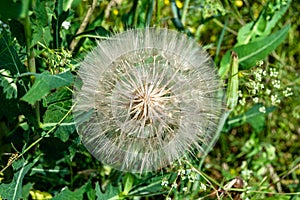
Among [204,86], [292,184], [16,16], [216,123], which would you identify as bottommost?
[292,184]

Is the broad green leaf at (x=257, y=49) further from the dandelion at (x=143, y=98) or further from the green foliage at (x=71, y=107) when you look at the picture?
the dandelion at (x=143, y=98)

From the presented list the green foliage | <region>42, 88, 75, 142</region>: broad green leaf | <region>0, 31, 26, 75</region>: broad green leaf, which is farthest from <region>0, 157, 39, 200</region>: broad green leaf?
<region>0, 31, 26, 75</region>: broad green leaf

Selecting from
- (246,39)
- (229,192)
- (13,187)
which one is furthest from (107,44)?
(246,39)

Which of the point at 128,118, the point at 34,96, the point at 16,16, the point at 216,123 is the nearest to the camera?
the point at 16,16

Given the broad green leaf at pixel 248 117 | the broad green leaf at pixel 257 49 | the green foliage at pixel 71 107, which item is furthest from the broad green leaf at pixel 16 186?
the broad green leaf at pixel 248 117

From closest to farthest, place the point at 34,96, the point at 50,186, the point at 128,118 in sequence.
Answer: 1. the point at 34,96
2. the point at 128,118
3. the point at 50,186

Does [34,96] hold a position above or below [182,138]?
above

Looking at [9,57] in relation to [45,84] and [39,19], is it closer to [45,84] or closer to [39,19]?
[39,19]

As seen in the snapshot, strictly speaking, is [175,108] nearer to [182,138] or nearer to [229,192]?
[182,138]
